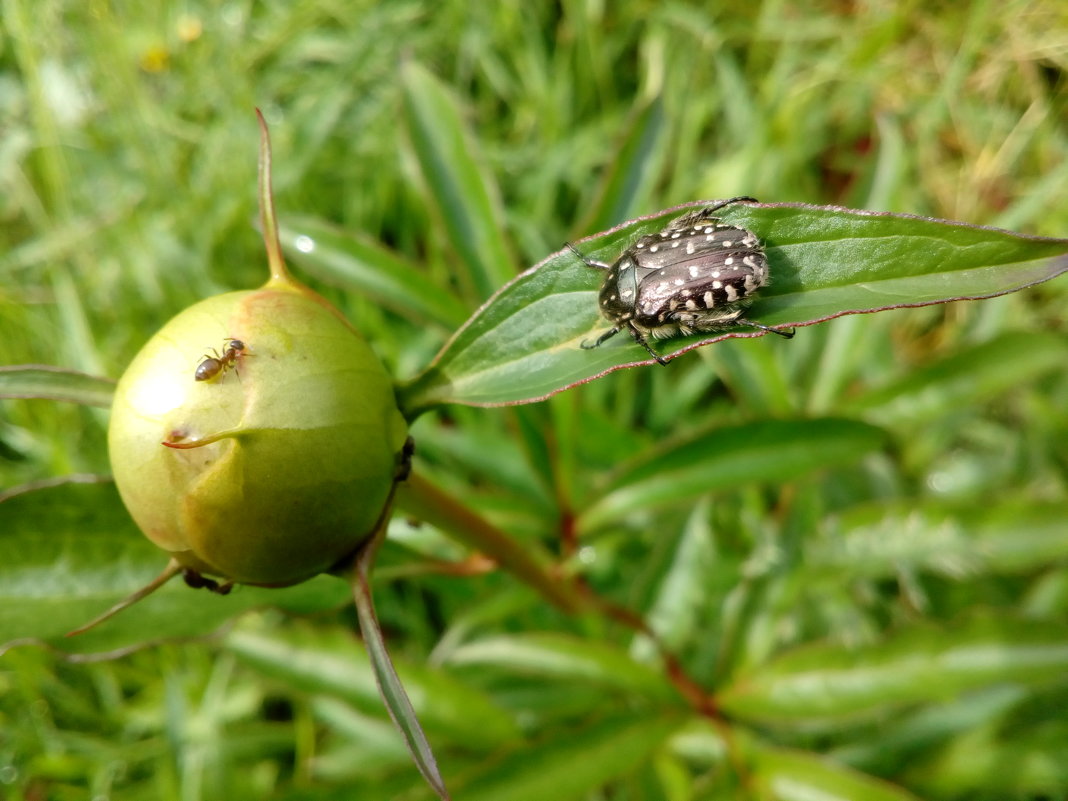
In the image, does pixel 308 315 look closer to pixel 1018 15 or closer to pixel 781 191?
pixel 781 191

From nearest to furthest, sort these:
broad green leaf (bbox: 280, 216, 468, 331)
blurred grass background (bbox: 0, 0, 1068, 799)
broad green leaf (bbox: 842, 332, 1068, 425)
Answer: broad green leaf (bbox: 280, 216, 468, 331)
broad green leaf (bbox: 842, 332, 1068, 425)
blurred grass background (bbox: 0, 0, 1068, 799)

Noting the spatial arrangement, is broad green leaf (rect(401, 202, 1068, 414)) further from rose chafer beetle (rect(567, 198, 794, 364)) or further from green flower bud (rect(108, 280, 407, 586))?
green flower bud (rect(108, 280, 407, 586))

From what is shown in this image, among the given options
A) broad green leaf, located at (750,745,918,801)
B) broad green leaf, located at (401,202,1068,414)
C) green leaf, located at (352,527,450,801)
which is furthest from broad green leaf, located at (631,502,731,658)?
green leaf, located at (352,527,450,801)

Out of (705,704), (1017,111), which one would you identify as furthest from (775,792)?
(1017,111)

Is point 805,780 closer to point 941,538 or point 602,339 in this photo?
point 941,538

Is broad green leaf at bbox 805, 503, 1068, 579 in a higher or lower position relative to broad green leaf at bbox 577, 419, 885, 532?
lower

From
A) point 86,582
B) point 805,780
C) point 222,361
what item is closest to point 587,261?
point 222,361
